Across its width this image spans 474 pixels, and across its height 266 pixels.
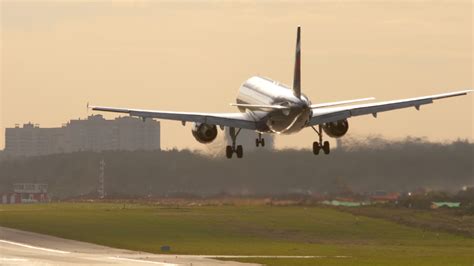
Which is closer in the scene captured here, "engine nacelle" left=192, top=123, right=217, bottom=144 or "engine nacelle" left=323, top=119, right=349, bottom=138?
"engine nacelle" left=323, top=119, right=349, bottom=138

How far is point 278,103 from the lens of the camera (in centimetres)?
10269

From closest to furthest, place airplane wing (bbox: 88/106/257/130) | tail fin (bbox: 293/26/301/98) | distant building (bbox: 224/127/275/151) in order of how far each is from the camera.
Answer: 1. tail fin (bbox: 293/26/301/98)
2. airplane wing (bbox: 88/106/257/130)
3. distant building (bbox: 224/127/275/151)

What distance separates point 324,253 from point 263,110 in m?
78.6

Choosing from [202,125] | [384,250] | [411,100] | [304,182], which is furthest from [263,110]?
[384,250]

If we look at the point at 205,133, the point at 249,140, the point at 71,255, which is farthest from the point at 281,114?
the point at 249,140

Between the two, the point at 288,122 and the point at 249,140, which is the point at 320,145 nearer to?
the point at 288,122

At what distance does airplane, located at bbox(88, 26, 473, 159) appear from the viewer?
3974 inches

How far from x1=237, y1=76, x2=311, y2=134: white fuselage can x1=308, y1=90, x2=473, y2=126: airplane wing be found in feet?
8.92

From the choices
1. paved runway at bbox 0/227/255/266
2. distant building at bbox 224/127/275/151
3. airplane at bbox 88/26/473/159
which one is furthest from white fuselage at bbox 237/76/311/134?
distant building at bbox 224/127/275/151

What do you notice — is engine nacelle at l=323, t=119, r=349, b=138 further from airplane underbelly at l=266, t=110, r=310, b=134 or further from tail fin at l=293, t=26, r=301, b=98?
tail fin at l=293, t=26, r=301, b=98

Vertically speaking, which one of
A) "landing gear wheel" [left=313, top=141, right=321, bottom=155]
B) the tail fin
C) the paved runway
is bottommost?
the paved runway

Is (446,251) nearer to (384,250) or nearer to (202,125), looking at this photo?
(384,250)

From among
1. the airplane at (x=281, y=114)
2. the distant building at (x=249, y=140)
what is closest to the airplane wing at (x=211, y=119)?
the airplane at (x=281, y=114)

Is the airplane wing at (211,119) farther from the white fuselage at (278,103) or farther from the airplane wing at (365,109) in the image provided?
the airplane wing at (365,109)
